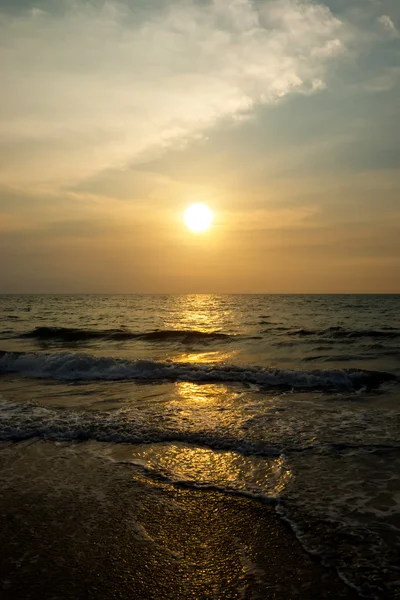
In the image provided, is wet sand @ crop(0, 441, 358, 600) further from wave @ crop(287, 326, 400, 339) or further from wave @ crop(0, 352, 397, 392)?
wave @ crop(287, 326, 400, 339)

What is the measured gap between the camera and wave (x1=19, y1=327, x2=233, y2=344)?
102ft

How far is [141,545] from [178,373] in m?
Answer: 12.6

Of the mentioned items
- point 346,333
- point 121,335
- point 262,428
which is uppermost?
point 346,333

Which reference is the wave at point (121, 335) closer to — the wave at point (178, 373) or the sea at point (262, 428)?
the sea at point (262, 428)

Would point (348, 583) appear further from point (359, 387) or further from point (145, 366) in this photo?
point (145, 366)

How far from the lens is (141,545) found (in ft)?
15.3

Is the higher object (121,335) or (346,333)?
(346,333)

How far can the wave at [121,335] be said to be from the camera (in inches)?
1227

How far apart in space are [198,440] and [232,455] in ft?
3.18

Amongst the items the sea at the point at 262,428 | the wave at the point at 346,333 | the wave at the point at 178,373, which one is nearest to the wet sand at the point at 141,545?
the sea at the point at 262,428

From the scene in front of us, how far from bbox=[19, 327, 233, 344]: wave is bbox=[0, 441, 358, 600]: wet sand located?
77.8 feet

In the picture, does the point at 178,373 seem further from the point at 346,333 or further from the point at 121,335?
the point at 346,333

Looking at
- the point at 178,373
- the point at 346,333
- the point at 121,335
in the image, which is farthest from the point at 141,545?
the point at 121,335

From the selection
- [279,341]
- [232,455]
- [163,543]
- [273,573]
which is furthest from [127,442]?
[279,341]
